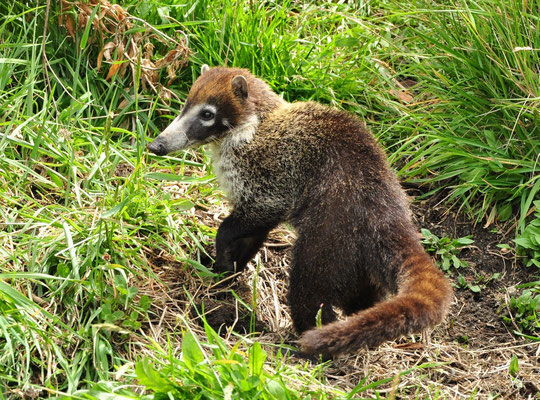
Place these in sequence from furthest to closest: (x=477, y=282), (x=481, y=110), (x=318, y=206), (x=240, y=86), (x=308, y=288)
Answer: (x=481, y=110)
(x=477, y=282)
(x=240, y=86)
(x=318, y=206)
(x=308, y=288)

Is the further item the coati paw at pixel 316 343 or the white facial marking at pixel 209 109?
the white facial marking at pixel 209 109

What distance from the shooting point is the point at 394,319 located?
4199 mm

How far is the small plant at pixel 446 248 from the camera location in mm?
5938

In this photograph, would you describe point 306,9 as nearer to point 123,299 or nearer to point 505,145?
point 505,145

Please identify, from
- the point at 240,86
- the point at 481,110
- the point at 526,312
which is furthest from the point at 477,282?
the point at 240,86

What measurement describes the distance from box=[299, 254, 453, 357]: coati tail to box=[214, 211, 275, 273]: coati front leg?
50.0 inches

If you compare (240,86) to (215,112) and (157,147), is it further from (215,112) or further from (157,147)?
(157,147)

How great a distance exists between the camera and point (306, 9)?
741cm

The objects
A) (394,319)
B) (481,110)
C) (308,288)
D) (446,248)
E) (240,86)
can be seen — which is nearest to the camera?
(394,319)

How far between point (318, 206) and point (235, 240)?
2.41ft

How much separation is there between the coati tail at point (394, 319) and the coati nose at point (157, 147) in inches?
74.4

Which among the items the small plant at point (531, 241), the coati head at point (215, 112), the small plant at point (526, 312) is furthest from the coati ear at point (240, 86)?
the small plant at point (526, 312)

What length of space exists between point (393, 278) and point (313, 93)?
244cm

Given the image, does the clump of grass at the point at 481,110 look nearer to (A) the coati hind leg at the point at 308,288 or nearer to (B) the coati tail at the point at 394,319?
(B) the coati tail at the point at 394,319
